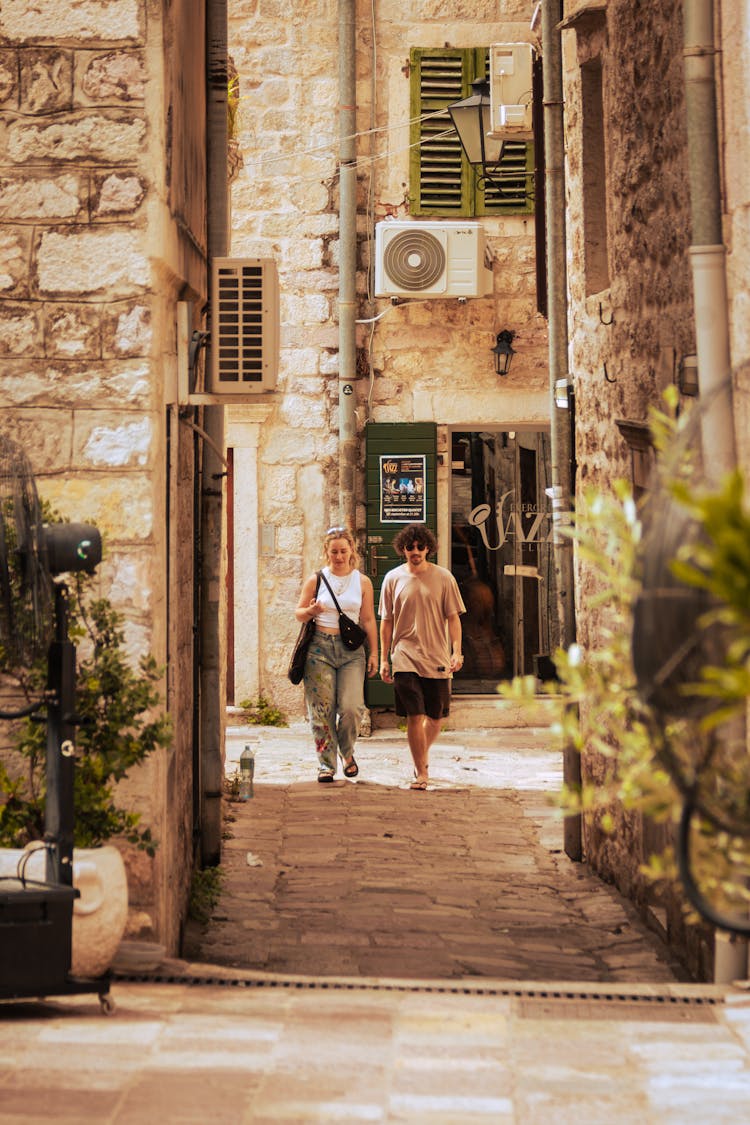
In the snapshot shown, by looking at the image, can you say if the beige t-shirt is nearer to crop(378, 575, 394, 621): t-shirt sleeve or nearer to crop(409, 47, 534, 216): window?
crop(378, 575, 394, 621): t-shirt sleeve

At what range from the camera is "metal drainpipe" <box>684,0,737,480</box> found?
5.12 meters

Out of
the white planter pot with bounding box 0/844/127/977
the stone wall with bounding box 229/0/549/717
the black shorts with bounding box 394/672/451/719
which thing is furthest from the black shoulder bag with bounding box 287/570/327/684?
the white planter pot with bounding box 0/844/127/977

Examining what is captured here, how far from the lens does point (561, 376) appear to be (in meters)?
8.37

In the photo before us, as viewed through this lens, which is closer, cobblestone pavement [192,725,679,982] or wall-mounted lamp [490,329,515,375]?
cobblestone pavement [192,725,679,982]

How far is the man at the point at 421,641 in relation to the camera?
30.3 feet

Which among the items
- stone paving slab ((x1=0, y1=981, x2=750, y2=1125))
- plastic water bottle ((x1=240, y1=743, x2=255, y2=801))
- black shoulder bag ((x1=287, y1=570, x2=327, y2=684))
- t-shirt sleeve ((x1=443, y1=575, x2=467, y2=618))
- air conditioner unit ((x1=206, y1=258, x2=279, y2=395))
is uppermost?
air conditioner unit ((x1=206, y1=258, x2=279, y2=395))

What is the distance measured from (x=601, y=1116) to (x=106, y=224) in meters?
3.12

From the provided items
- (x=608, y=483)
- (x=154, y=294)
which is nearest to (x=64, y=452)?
(x=154, y=294)

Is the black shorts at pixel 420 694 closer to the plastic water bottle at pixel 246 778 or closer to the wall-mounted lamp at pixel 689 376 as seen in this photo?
the plastic water bottle at pixel 246 778

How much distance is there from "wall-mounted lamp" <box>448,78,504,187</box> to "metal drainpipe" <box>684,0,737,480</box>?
16.8 ft

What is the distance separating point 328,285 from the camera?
12.3 m

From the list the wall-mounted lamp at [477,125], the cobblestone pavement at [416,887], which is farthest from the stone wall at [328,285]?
the cobblestone pavement at [416,887]

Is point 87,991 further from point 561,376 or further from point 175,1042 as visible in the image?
point 561,376

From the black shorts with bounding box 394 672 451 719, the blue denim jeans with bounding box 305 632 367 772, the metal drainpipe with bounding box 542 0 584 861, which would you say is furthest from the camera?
the blue denim jeans with bounding box 305 632 367 772
